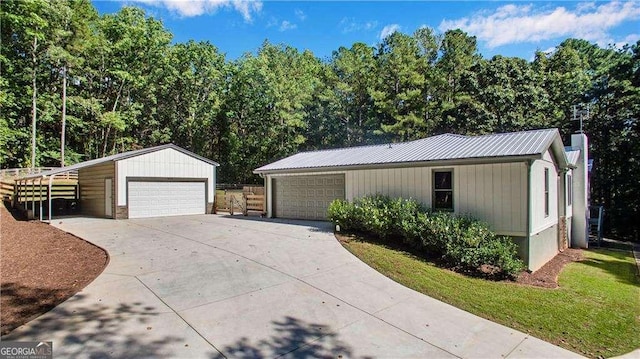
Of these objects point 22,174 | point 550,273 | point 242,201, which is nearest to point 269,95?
point 242,201

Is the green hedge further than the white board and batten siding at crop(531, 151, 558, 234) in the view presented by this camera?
No

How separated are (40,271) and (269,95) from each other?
76.8 feet

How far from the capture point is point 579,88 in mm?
21578

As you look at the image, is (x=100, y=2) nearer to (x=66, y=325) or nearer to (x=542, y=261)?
(x=66, y=325)

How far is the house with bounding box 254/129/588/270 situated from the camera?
8602 mm

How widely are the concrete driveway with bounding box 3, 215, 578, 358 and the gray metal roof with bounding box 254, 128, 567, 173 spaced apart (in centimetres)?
451

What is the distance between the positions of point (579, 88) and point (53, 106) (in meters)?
36.2

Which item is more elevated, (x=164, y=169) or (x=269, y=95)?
(x=269, y=95)

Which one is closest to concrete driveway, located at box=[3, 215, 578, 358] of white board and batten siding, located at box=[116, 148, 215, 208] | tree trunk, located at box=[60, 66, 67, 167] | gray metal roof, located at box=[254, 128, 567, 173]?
gray metal roof, located at box=[254, 128, 567, 173]

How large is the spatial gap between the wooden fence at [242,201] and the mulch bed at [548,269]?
7.26 meters

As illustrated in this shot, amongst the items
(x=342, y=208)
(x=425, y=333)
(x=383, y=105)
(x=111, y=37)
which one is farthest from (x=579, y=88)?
(x=111, y=37)

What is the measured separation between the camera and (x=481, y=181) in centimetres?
915

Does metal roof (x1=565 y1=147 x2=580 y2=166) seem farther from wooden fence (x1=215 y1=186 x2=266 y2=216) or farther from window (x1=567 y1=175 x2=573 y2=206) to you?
wooden fence (x1=215 y1=186 x2=266 y2=216)

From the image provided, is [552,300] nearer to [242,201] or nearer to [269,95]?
[242,201]
